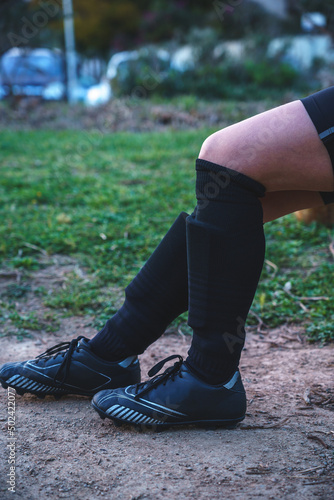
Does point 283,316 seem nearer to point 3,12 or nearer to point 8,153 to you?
point 8,153

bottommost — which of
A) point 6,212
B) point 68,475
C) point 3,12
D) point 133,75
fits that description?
point 68,475

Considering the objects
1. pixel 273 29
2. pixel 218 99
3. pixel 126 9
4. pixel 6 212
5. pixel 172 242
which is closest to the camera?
pixel 172 242

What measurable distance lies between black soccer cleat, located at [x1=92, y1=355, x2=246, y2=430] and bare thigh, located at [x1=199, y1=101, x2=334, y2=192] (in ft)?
1.97

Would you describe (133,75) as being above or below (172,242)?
above

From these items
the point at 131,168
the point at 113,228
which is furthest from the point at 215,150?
the point at 131,168

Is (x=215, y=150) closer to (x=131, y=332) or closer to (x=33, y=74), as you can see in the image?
(x=131, y=332)

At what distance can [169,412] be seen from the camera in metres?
1.58

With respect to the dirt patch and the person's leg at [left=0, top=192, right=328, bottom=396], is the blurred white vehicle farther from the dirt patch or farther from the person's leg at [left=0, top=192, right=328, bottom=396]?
the person's leg at [left=0, top=192, right=328, bottom=396]

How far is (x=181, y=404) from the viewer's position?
158cm

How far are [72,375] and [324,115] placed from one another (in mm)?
Answer: 1098

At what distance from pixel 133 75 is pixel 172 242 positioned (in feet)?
30.6

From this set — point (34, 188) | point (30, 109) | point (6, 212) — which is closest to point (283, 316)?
point (6, 212)

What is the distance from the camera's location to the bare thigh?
1356 millimetres

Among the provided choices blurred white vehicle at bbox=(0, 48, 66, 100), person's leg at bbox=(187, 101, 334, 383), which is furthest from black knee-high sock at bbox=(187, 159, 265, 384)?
blurred white vehicle at bbox=(0, 48, 66, 100)
